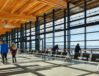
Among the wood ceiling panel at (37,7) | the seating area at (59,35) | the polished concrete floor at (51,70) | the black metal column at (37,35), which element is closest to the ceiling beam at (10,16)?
the seating area at (59,35)

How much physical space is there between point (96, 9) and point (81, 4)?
1.55 metres

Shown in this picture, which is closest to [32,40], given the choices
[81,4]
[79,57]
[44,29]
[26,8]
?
[44,29]

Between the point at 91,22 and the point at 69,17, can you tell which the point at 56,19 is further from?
the point at 91,22

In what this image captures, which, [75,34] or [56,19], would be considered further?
[56,19]

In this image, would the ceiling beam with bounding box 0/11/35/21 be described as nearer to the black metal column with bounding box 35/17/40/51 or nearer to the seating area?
the seating area

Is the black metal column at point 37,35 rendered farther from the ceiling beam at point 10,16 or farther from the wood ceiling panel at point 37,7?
the ceiling beam at point 10,16

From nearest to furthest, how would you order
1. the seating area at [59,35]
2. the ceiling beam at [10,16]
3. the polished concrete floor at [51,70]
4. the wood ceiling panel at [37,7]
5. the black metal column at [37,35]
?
1. the polished concrete floor at [51,70]
2. the seating area at [59,35]
3. the ceiling beam at [10,16]
4. the wood ceiling panel at [37,7]
5. the black metal column at [37,35]

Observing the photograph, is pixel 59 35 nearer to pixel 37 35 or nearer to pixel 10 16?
pixel 10 16

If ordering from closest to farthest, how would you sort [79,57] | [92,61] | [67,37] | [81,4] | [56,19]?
[92,61]
[79,57]
[81,4]
[67,37]
[56,19]

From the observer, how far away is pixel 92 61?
10.4m

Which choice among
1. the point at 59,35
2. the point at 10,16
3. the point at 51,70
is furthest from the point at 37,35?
the point at 51,70

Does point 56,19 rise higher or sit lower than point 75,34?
higher

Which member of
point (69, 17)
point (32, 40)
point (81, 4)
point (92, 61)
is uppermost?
point (81, 4)

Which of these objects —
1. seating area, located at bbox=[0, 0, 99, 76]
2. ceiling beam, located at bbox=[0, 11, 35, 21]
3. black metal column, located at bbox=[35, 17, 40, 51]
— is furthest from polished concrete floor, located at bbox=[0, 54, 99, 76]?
black metal column, located at bbox=[35, 17, 40, 51]
